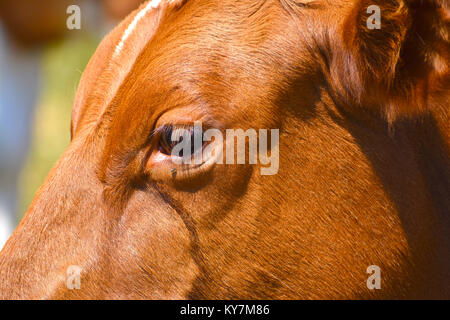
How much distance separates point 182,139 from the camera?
1.46 meters

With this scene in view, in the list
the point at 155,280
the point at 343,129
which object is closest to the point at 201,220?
the point at 155,280

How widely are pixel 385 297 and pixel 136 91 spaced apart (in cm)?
80

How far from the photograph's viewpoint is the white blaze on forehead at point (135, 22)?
5.87 feet

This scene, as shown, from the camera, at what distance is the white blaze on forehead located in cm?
179

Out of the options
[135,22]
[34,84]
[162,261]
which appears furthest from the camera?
[34,84]

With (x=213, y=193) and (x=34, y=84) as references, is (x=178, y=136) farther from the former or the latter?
(x=34, y=84)

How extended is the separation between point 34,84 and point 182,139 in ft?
20.5

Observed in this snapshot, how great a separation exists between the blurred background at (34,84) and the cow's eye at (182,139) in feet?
16.4

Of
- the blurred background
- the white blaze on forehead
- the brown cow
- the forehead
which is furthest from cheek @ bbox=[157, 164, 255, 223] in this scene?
the blurred background

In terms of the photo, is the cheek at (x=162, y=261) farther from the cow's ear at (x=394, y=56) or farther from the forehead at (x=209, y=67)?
the cow's ear at (x=394, y=56)

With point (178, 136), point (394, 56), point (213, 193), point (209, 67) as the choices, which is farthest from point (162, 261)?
point (394, 56)

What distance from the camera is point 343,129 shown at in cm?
149
